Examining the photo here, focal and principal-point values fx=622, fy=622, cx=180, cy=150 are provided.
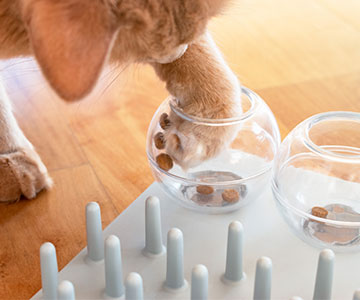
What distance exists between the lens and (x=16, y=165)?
1029 millimetres

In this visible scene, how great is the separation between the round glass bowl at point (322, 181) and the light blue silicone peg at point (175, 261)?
16 centimetres

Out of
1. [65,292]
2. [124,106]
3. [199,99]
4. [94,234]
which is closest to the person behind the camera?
[65,292]

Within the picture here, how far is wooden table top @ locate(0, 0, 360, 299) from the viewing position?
0.96 m

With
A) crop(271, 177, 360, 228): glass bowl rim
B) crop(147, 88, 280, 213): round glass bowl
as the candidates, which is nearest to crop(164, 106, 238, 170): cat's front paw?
crop(147, 88, 280, 213): round glass bowl

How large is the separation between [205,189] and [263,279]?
0.23 m

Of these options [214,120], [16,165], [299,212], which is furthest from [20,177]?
[299,212]

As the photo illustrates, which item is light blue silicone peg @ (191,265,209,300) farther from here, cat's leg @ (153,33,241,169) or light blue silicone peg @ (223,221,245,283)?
cat's leg @ (153,33,241,169)

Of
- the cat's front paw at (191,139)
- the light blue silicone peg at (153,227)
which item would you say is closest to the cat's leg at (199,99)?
the cat's front paw at (191,139)

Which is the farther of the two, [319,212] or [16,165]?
[16,165]

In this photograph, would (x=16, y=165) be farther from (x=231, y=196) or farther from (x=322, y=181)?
(x=322, y=181)

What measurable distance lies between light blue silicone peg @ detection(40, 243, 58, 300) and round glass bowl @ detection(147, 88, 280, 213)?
23 cm

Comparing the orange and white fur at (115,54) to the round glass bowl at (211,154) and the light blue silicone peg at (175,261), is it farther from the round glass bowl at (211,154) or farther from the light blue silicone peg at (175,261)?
the light blue silicone peg at (175,261)

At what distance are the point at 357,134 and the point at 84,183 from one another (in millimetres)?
463

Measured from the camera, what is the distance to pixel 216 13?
0.72m
